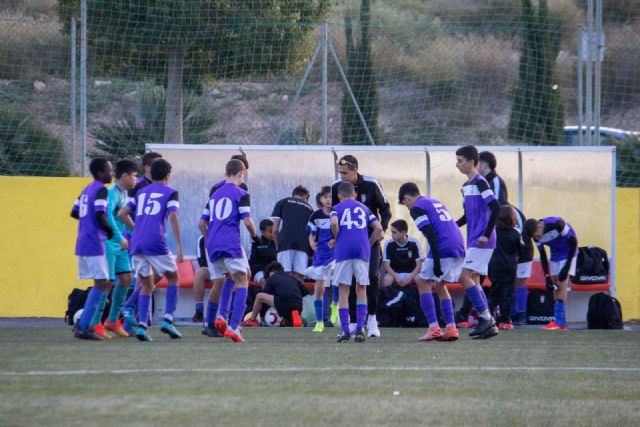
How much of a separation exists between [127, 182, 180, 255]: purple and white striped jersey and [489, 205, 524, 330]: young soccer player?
16.4 ft

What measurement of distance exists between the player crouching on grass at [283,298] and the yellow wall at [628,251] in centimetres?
494

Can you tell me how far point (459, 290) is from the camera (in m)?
15.6

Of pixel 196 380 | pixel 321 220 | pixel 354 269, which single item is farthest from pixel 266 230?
pixel 196 380

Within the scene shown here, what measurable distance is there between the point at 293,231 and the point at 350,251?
4432mm

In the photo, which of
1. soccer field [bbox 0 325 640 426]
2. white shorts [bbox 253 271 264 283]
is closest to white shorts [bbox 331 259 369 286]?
soccer field [bbox 0 325 640 426]

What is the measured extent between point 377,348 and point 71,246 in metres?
7.56

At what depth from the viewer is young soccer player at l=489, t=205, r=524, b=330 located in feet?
45.0

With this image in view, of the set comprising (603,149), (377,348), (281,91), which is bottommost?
(377,348)

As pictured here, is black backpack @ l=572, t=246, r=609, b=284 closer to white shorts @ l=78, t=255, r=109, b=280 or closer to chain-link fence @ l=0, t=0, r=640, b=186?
chain-link fence @ l=0, t=0, r=640, b=186

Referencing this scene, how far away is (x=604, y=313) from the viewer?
14.1 m

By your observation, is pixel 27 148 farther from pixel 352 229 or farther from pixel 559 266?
pixel 559 266

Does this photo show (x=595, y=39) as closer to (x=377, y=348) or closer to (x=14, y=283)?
(x=377, y=348)

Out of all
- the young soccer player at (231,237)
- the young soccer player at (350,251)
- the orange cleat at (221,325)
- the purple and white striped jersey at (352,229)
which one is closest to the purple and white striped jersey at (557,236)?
the young soccer player at (350,251)

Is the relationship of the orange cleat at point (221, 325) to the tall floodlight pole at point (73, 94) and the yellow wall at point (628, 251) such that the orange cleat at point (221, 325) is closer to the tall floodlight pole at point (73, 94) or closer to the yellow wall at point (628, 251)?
the tall floodlight pole at point (73, 94)
